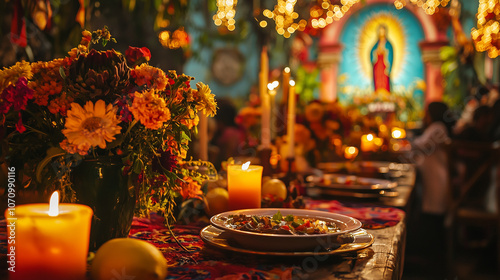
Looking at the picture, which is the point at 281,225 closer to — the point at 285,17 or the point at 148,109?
the point at 148,109

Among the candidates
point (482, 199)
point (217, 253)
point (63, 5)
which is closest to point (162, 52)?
point (63, 5)

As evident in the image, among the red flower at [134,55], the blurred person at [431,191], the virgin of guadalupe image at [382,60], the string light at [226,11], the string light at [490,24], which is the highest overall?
the virgin of guadalupe image at [382,60]

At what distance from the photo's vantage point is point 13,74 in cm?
77

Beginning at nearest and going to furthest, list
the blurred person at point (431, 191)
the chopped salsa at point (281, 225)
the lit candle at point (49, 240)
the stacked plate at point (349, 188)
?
the lit candle at point (49, 240), the chopped salsa at point (281, 225), the stacked plate at point (349, 188), the blurred person at point (431, 191)

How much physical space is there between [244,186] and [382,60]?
818 centimetres

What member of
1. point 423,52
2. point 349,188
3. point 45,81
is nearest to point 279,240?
point 45,81

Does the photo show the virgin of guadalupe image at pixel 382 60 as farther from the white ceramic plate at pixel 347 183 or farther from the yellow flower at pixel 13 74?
the yellow flower at pixel 13 74

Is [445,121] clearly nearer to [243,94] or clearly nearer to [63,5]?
[63,5]

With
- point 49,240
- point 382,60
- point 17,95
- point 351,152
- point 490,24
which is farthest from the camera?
point 382,60

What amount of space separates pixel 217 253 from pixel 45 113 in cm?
39

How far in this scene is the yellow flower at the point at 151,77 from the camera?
2.56ft

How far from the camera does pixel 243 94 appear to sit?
898 cm

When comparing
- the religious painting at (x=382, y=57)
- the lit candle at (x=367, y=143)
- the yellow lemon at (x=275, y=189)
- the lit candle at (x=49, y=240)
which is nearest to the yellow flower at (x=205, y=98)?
the lit candle at (x=49, y=240)

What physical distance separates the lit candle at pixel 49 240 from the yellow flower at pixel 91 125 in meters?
0.14
